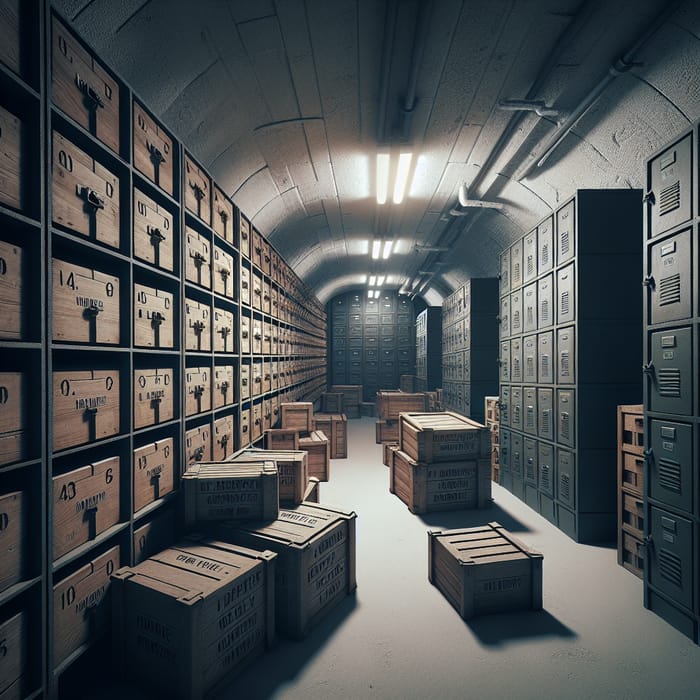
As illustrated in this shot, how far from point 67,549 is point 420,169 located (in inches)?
197

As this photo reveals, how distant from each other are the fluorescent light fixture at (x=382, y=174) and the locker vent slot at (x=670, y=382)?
3179mm

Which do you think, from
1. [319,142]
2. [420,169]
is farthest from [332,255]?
[319,142]

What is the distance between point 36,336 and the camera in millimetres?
1715

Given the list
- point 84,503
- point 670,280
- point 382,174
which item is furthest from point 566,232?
point 84,503

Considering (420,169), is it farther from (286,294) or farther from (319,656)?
(319,656)

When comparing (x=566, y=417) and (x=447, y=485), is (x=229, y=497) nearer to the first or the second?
(x=447, y=485)

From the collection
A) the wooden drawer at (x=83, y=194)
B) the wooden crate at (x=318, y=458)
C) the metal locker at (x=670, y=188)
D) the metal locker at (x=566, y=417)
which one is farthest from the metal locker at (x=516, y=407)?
the wooden drawer at (x=83, y=194)

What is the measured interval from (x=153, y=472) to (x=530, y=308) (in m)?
4.09

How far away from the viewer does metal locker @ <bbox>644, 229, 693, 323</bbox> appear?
7.91 feet

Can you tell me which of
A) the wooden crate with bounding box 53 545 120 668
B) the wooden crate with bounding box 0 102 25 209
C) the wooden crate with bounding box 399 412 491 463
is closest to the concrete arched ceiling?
the wooden crate with bounding box 0 102 25 209

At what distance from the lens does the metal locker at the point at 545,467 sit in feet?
13.7

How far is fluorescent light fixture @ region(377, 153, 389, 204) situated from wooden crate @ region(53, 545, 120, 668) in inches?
160

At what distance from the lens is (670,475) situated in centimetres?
253

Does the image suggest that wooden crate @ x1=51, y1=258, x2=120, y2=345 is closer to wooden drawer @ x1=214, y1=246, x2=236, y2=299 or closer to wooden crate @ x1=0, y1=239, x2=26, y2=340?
wooden crate @ x1=0, y1=239, x2=26, y2=340
